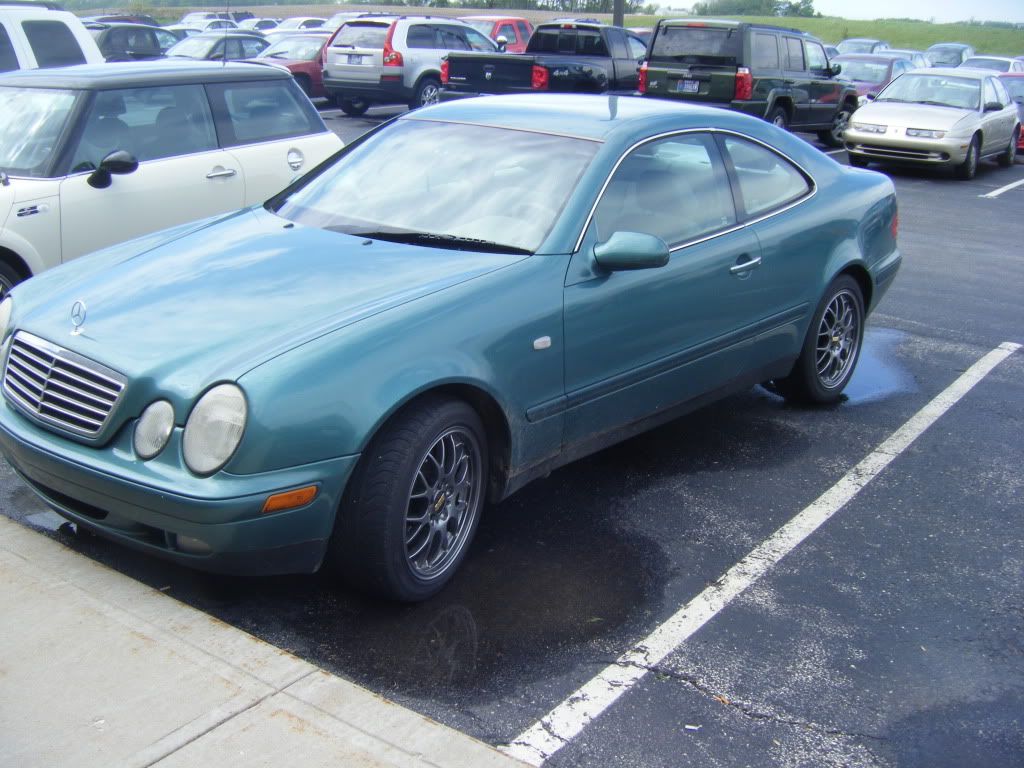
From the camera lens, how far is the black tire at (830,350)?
5.73 meters

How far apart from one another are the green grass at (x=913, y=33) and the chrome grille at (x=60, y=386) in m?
58.2

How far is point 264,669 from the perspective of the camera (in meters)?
3.29

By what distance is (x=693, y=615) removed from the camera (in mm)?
3842

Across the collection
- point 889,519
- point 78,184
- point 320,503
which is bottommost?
point 889,519

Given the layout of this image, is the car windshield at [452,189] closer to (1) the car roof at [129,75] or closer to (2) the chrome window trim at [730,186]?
(2) the chrome window trim at [730,186]

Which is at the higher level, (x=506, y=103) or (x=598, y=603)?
(x=506, y=103)

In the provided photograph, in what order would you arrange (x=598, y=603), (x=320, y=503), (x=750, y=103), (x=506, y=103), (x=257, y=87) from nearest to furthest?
(x=320, y=503), (x=598, y=603), (x=506, y=103), (x=257, y=87), (x=750, y=103)

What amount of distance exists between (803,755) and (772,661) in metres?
0.49

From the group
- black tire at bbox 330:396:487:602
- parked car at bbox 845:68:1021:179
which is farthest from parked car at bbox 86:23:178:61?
black tire at bbox 330:396:487:602

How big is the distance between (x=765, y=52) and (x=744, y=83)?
3.46 ft

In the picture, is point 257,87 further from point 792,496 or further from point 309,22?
point 309,22

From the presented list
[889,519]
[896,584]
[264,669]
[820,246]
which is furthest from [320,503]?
[820,246]

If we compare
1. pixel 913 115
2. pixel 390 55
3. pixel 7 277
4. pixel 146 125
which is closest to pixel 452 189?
pixel 7 277

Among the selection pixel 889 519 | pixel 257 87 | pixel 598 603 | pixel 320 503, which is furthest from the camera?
pixel 257 87
